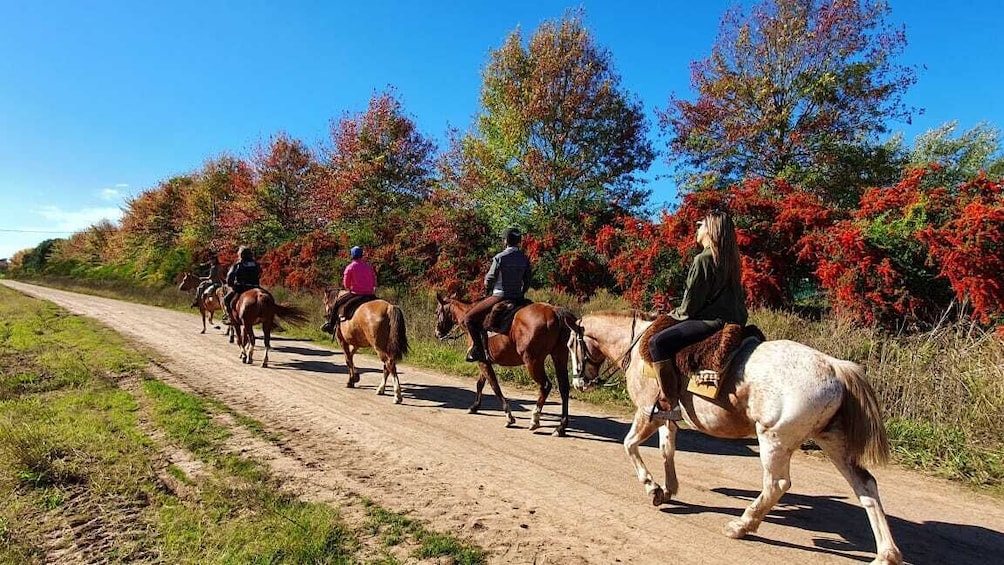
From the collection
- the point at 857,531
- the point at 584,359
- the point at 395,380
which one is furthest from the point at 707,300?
the point at 395,380

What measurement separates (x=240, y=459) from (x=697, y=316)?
16.9 feet

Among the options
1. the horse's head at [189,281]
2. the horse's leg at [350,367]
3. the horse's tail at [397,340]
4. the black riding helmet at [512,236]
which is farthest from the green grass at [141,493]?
the horse's head at [189,281]

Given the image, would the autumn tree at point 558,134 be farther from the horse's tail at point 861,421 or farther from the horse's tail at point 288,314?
the horse's tail at point 861,421

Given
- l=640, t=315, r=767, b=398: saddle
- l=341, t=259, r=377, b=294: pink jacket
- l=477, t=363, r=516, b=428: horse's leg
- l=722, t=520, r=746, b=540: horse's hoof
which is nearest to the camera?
l=722, t=520, r=746, b=540: horse's hoof

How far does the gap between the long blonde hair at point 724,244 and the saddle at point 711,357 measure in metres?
0.46

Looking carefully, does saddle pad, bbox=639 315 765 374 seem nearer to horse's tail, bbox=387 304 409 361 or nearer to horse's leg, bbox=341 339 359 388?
horse's tail, bbox=387 304 409 361

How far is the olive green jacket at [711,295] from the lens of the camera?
433cm

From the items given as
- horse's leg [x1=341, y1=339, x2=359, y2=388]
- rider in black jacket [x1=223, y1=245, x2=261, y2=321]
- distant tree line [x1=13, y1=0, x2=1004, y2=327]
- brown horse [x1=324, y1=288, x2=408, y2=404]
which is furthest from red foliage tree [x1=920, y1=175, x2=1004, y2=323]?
rider in black jacket [x1=223, y1=245, x2=261, y2=321]

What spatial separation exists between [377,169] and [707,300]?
21382 millimetres

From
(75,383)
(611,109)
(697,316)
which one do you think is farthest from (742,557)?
(611,109)

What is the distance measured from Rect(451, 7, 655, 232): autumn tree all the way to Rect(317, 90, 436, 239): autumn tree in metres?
7.03

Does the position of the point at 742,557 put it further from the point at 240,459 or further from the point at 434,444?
the point at 240,459

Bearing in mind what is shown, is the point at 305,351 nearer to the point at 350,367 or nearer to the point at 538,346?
the point at 350,367

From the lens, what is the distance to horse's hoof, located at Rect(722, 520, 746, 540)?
3.97 metres
